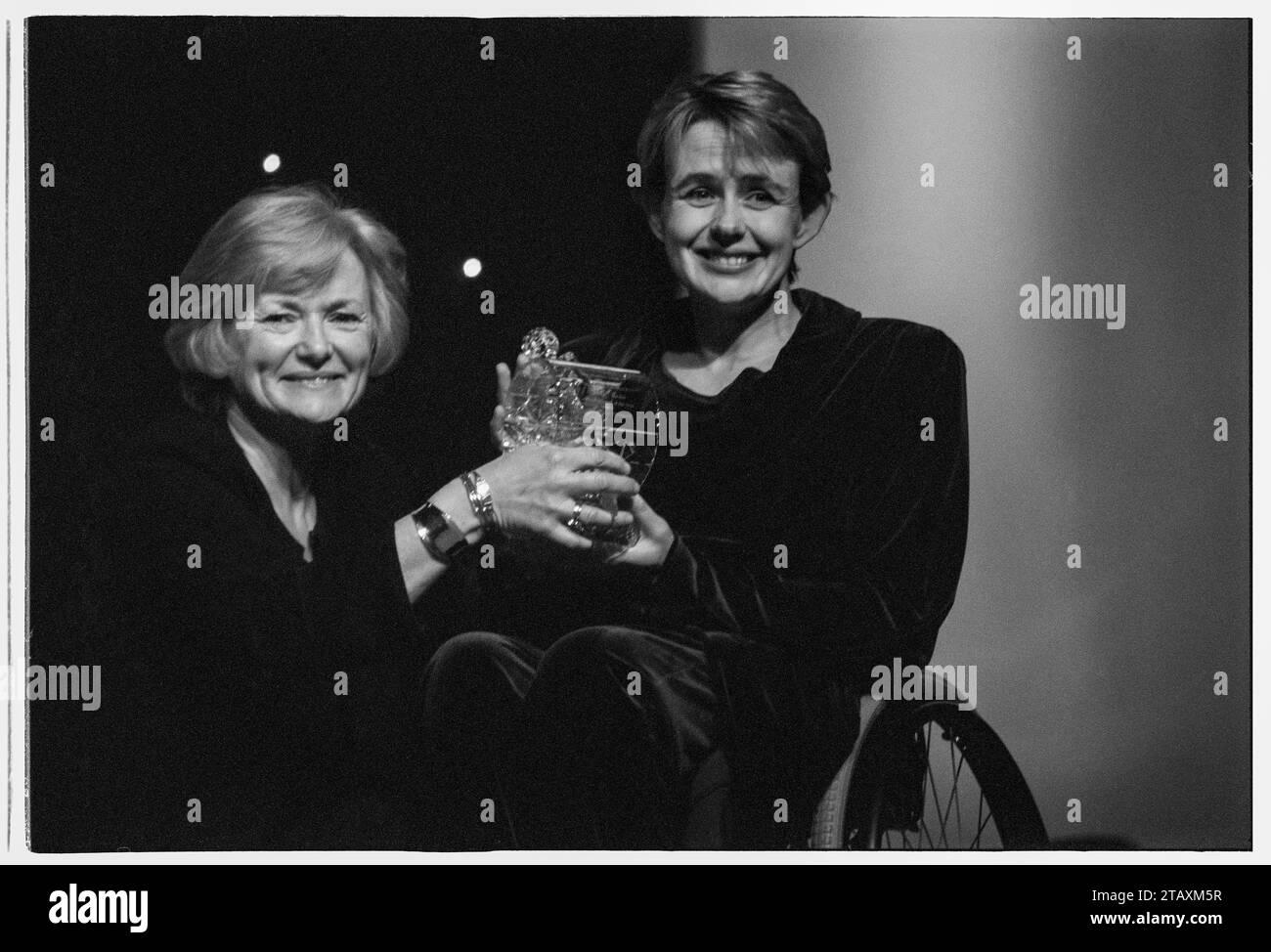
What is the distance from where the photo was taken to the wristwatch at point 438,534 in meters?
2.97

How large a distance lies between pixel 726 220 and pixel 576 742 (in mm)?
1100

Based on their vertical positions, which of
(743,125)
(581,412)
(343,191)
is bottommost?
(581,412)

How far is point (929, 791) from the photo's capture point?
3.03m

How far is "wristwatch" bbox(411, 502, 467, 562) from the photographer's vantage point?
297 cm

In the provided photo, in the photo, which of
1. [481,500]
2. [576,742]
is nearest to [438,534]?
[481,500]

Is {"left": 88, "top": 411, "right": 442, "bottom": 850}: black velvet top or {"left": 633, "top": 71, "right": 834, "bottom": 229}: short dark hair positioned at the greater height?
{"left": 633, "top": 71, "right": 834, "bottom": 229}: short dark hair

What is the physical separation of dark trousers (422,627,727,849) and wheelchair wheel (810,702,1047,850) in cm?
26

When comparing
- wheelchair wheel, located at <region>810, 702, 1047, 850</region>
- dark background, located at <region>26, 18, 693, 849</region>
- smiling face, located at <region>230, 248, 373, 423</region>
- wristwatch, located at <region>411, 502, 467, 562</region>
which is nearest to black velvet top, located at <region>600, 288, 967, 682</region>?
wheelchair wheel, located at <region>810, 702, 1047, 850</region>

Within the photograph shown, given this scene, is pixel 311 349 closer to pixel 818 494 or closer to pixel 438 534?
pixel 438 534

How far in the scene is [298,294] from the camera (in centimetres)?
297

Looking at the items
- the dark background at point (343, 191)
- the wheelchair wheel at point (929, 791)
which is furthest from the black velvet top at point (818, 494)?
the dark background at point (343, 191)

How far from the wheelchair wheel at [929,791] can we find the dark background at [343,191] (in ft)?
3.31

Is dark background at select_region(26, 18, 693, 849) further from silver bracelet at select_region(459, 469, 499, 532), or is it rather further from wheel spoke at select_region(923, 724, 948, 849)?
wheel spoke at select_region(923, 724, 948, 849)
